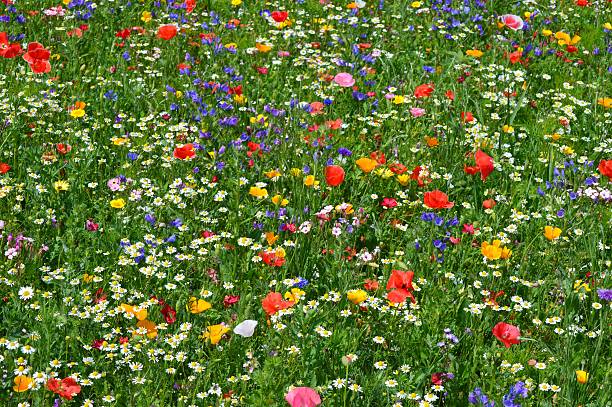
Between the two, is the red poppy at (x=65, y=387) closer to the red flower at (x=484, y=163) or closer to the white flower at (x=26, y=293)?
the white flower at (x=26, y=293)

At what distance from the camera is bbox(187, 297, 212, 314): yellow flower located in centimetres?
322

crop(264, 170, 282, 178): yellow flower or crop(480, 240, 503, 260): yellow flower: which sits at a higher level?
crop(480, 240, 503, 260): yellow flower

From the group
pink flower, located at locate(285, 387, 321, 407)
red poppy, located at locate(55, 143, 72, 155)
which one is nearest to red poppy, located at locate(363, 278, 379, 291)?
pink flower, located at locate(285, 387, 321, 407)

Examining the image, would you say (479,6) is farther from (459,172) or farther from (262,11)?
(459,172)

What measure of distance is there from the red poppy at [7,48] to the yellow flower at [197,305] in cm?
234

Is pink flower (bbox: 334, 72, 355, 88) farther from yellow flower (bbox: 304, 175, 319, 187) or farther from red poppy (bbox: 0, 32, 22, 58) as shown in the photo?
red poppy (bbox: 0, 32, 22, 58)

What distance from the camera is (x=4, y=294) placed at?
339 centimetres

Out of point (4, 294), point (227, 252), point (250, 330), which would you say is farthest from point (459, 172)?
point (4, 294)

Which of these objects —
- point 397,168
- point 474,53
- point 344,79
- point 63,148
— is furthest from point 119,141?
point 474,53

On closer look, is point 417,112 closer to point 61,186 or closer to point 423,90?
point 423,90

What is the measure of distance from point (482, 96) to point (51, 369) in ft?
9.90

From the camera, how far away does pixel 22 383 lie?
283 cm

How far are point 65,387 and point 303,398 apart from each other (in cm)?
81

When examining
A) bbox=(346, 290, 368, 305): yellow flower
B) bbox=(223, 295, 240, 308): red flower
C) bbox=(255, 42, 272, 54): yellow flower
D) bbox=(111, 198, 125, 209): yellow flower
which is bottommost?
bbox=(223, 295, 240, 308): red flower
